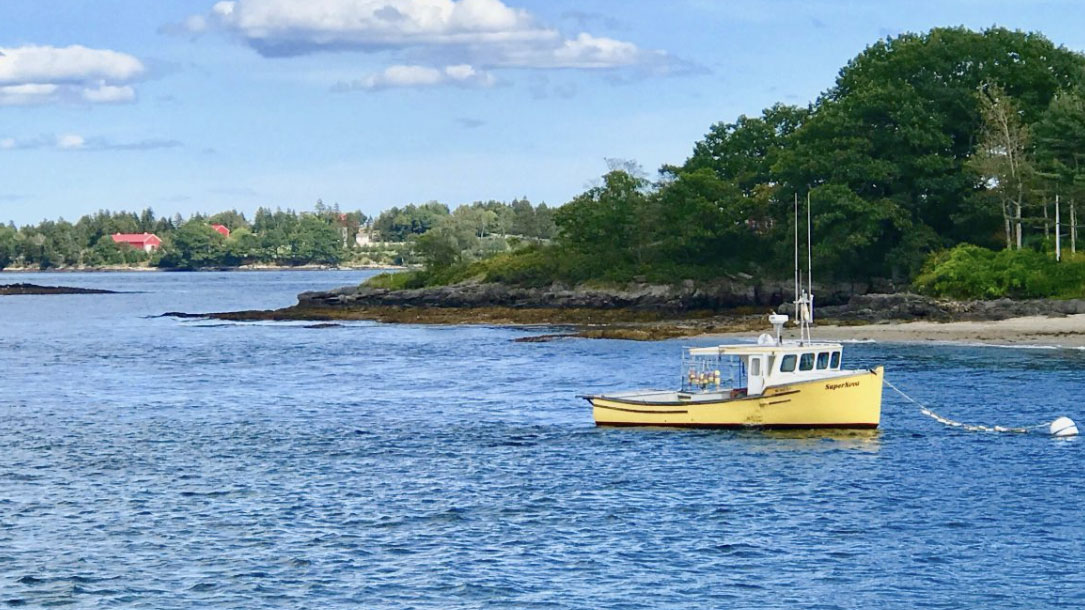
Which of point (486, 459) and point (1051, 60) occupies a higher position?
point (1051, 60)

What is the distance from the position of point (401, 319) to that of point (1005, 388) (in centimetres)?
→ 5984

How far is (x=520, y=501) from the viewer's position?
37.4 metres

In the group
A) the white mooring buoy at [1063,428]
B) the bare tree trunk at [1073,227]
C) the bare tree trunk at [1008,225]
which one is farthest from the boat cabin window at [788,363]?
the bare tree trunk at [1008,225]

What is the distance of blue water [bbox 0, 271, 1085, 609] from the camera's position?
29141mm

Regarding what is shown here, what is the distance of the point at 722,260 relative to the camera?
113438mm

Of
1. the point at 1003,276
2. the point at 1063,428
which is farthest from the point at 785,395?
the point at 1003,276

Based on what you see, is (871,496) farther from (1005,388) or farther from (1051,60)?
(1051,60)

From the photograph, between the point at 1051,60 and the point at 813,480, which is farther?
the point at 1051,60

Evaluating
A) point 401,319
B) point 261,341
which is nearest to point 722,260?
point 401,319

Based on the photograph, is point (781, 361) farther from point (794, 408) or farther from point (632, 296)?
point (632, 296)

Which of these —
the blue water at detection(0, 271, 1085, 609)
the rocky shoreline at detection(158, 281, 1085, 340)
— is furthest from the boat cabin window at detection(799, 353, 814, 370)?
the rocky shoreline at detection(158, 281, 1085, 340)

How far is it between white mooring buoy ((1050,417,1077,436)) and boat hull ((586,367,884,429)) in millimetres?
5188

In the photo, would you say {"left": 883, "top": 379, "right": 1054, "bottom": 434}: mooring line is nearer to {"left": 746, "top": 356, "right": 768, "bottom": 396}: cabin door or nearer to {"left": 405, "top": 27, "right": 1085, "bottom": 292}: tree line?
{"left": 746, "top": 356, "right": 768, "bottom": 396}: cabin door

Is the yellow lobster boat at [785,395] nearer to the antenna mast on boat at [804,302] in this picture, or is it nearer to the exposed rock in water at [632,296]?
the antenna mast on boat at [804,302]
